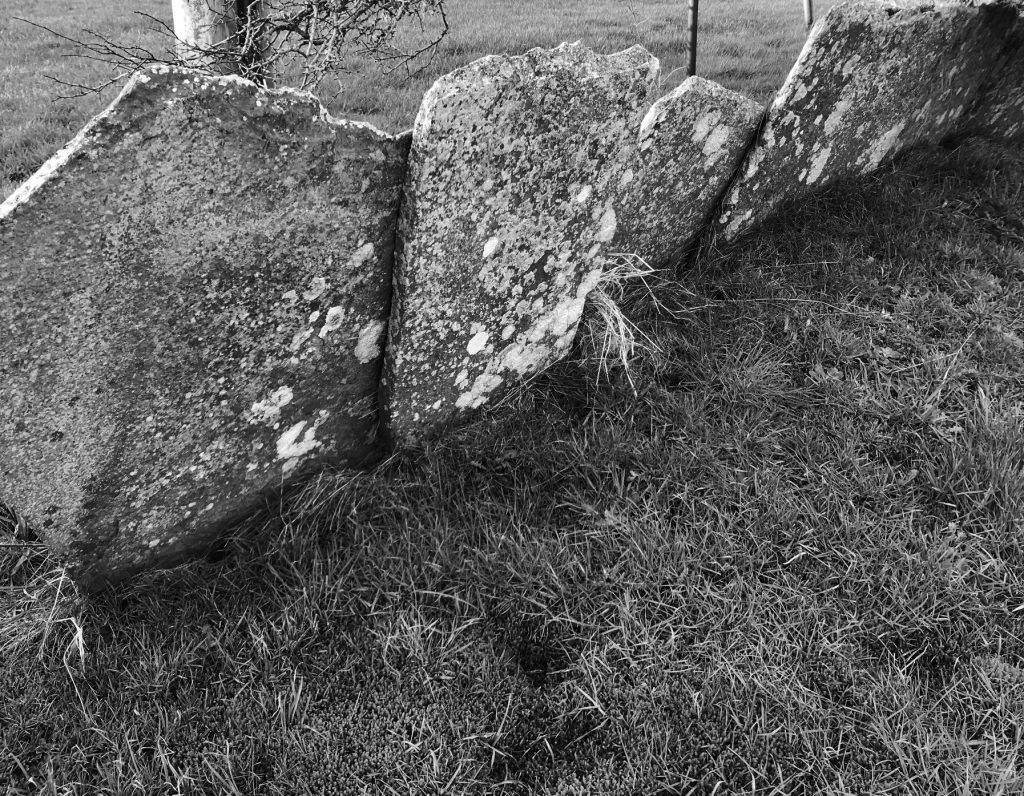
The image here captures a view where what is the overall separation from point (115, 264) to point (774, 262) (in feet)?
9.38

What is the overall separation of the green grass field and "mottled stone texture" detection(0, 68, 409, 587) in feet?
0.91

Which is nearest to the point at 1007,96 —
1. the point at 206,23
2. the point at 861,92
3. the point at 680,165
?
the point at 861,92

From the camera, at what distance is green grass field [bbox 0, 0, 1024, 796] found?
1.90m

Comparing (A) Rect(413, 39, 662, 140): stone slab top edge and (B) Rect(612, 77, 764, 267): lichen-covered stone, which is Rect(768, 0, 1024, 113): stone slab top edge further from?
(A) Rect(413, 39, 662, 140): stone slab top edge

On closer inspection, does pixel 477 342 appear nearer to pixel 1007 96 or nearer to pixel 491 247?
pixel 491 247

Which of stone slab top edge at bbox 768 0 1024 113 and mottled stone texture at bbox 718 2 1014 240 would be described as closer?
stone slab top edge at bbox 768 0 1024 113

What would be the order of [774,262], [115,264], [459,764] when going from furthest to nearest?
1. [774,262]
2. [459,764]
3. [115,264]

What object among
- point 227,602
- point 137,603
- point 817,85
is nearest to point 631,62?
point 817,85

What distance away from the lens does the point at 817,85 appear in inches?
122

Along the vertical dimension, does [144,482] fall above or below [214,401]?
below

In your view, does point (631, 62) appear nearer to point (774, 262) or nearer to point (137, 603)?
point (774, 262)

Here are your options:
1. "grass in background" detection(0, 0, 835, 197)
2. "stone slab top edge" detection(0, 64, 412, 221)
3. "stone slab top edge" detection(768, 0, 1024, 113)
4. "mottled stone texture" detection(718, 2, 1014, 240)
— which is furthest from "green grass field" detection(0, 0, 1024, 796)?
"grass in background" detection(0, 0, 835, 197)

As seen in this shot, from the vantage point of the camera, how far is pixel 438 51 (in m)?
5.87

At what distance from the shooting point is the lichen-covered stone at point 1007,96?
3.89 m
